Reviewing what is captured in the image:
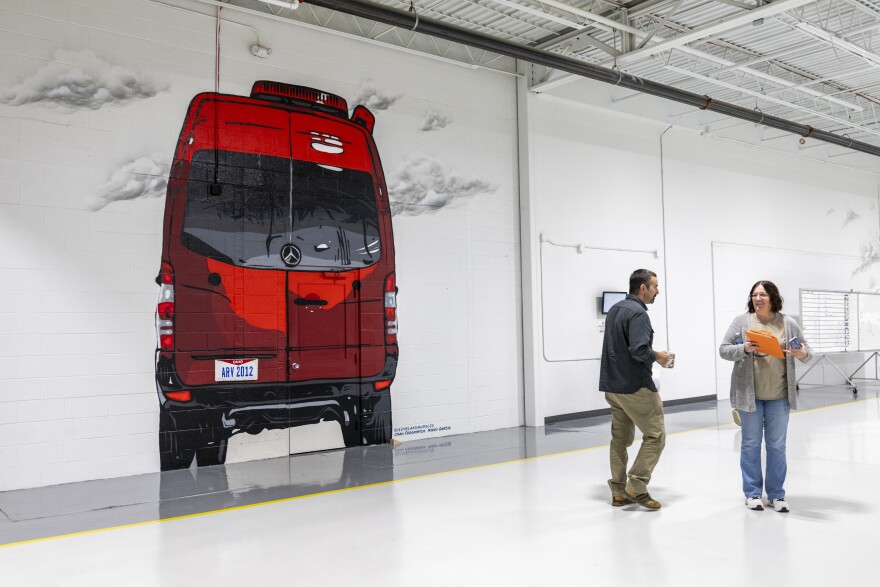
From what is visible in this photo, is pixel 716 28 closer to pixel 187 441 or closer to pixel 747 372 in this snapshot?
pixel 747 372

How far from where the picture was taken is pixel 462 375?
870 cm

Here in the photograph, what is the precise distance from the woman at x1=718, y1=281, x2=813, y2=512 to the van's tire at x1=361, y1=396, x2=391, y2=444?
3989mm

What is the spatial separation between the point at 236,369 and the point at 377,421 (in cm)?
170

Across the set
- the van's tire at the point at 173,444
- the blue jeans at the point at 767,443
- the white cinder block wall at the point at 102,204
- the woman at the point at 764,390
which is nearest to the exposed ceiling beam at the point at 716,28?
the white cinder block wall at the point at 102,204

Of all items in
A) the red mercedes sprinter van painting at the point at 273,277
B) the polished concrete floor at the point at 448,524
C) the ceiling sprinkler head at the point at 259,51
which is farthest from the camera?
the ceiling sprinkler head at the point at 259,51

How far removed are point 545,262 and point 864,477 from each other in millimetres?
4559

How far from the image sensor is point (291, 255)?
738 cm

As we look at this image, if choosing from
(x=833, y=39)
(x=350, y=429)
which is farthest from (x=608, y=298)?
(x=350, y=429)

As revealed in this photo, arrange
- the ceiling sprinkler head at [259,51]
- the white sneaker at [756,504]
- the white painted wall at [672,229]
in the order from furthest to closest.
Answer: the white painted wall at [672,229] < the ceiling sprinkler head at [259,51] < the white sneaker at [756,504]

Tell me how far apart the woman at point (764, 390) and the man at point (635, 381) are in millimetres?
536

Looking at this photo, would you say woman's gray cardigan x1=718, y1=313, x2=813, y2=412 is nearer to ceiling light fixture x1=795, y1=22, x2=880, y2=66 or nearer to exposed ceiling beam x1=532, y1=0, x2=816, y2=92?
exposed ceiling beam x1=532, y1=0, x2=816, y2=92

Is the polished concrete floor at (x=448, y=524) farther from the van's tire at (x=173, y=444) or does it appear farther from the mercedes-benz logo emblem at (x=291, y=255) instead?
the mercedes-benz logo emblem at (x=291, y=255)

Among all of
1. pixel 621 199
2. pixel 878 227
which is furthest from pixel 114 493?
pixel 878 227

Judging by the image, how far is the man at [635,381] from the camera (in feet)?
15.8
